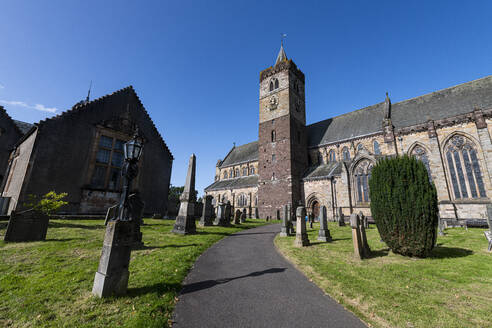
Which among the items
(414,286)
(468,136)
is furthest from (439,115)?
(414,286)

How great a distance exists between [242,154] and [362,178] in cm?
2188

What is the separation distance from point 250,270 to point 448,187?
2359 centimetres

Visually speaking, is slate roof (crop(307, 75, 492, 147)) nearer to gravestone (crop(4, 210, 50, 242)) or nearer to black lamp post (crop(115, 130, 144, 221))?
black lamp post (crop(115, 130, 144, 221))

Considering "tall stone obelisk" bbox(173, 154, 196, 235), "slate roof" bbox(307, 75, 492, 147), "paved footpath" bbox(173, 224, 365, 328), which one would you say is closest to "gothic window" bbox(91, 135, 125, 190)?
"tall stone obelisk" bbox(173, 154, 196, 235)

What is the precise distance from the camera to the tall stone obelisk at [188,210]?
10.4 meters

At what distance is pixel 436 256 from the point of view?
7.30 m

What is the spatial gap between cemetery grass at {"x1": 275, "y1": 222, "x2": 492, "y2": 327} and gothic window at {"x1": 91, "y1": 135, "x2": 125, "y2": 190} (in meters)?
13.8

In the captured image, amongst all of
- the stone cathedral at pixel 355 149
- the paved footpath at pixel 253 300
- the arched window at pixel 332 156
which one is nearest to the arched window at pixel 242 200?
the stone cathedral at pixel 355 149

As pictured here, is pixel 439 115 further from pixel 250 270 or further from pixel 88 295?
pixel 88 295

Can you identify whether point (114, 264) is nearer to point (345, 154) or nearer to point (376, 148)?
point (376, 148)

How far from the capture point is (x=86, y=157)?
14242 mm

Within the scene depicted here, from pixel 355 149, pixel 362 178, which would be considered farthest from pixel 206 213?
pixel 355 149

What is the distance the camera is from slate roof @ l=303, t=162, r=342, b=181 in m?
24.2

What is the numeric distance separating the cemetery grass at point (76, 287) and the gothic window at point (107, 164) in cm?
820
